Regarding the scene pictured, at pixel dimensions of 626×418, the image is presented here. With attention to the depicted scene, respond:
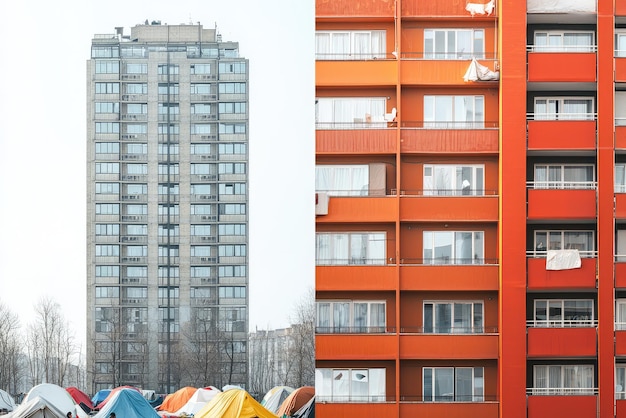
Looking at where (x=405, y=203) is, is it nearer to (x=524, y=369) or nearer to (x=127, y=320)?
(x=524, y=369)

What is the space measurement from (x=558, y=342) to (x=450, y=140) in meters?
0.91

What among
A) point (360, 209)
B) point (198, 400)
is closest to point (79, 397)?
point (198, 400)

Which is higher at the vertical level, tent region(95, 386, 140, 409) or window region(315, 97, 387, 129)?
window region(315, 97, 387, 129)

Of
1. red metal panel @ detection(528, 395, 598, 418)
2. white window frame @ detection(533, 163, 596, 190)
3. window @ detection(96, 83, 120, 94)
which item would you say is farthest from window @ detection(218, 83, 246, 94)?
red metal panel @ detection(528, 395, 598, 418)

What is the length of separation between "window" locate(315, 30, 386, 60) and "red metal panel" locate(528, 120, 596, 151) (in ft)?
2.26

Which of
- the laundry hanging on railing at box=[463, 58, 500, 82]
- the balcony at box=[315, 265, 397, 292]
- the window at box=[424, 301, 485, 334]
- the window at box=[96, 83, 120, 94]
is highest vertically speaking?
the window at box=[96, 83, 120, 94]

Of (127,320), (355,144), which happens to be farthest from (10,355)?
(355,144)

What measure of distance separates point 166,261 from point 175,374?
765mm

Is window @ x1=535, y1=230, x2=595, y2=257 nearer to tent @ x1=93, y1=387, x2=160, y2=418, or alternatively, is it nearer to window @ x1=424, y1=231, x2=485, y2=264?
window @ x1=424, y1=231, x2=485, y2=264

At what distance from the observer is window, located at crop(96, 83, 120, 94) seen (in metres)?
5.37

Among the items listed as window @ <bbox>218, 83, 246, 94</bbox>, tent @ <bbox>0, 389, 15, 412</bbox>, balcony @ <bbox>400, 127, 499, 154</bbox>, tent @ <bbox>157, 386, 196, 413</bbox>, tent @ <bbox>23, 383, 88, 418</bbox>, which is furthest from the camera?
window @ <bbox>218, 83, 246, 94</bbox>

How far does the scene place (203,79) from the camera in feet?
17.7

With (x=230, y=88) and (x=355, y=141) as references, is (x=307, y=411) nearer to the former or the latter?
(x=355, y=141)

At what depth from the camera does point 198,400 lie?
511cm
